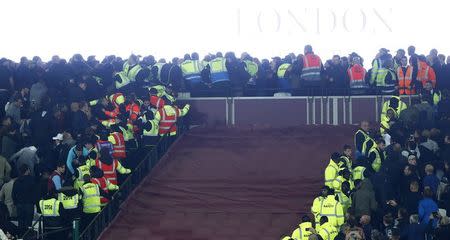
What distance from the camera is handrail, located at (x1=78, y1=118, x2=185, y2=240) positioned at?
24673 mm

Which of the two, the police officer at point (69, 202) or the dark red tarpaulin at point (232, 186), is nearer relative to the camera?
the police officer at point (69, 202)

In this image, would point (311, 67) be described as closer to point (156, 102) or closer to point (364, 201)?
point (156, 102)

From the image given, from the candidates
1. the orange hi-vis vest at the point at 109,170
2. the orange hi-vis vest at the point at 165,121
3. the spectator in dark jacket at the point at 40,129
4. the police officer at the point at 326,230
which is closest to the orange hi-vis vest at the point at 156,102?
the orange hi-vis vest at the point at 165,121

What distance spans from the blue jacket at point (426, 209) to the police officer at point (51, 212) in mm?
6969

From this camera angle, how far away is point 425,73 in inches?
1238

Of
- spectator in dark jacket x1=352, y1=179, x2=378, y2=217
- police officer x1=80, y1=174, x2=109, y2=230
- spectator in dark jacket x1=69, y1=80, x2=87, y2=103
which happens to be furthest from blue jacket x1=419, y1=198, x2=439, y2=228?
spectator in dark jacket x1=69, y1=80, x2=87, y2=103

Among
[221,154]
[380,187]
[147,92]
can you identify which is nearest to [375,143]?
[380,187]

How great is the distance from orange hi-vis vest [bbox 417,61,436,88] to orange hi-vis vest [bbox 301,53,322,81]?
104 inches

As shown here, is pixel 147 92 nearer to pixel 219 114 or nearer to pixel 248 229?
pixel 219 114

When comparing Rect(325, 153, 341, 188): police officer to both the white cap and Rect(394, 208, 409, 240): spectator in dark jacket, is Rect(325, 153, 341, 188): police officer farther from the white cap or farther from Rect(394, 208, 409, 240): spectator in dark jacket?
the white cap

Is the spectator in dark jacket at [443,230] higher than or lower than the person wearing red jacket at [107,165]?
lower

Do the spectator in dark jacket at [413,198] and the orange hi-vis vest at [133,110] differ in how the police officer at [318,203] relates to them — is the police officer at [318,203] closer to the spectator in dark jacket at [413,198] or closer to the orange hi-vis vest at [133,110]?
the spectator in dark jacket at [413,198]

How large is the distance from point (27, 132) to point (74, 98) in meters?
1.58

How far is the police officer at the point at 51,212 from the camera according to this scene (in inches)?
934
